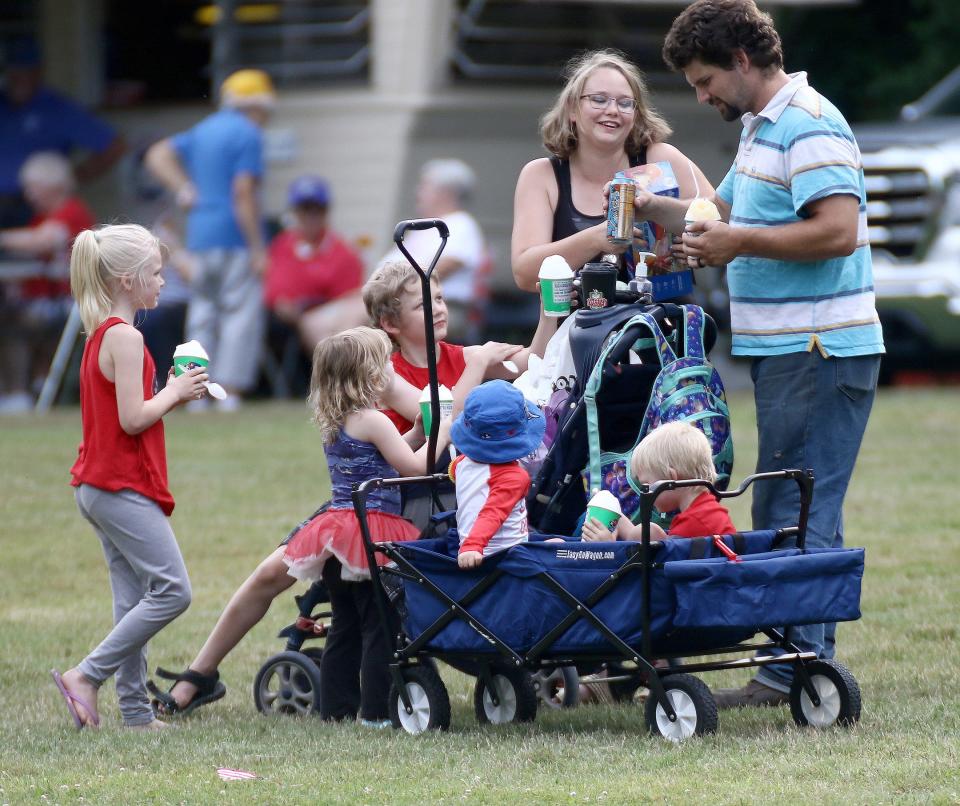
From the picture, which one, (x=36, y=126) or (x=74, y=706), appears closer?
(x=74, y=706)

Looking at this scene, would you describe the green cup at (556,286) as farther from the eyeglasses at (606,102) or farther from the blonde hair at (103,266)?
the blonde hair at (103,266)

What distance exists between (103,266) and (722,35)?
78.9 inches

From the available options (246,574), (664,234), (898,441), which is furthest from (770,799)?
(898,441)

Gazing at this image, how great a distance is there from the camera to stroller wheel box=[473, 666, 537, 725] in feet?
18.3

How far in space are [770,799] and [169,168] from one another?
9807 millimetres

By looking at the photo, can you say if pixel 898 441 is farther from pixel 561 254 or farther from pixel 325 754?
pixel 325 754

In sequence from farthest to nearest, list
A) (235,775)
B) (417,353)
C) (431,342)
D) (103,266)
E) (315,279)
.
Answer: (315,279) < (417,353) < (103,266) < (431,342) < (235,775)

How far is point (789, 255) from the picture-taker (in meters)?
5.38

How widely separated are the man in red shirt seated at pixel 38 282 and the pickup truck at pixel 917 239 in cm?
589

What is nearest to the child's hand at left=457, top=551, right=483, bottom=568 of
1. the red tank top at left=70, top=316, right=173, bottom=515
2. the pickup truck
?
the red tank top at left=70, top=316, right=173, bottom=515

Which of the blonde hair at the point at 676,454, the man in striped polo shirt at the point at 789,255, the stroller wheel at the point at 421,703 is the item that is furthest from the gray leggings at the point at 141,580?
the man in striped polo shirt at the point at 789,255

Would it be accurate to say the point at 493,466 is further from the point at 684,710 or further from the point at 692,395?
the point at 684,710

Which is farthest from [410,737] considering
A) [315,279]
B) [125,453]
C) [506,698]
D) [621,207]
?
[315,279]

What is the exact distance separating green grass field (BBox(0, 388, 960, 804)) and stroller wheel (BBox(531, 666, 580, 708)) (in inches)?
7.0
